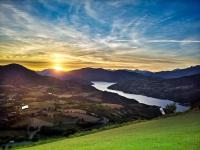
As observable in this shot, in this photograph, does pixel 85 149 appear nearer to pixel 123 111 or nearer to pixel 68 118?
pixel 68 118

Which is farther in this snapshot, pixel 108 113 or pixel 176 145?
pixel 108 113

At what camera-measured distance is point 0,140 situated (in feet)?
324

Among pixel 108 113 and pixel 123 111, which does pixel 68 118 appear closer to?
pixel 108 113

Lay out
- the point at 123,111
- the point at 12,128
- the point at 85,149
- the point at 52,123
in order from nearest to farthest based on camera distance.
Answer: the point at 85,149
the point at 12,128
the point at 52,123
the point at 123,111

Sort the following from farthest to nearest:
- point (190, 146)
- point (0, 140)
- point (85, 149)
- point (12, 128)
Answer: point (12, 128) < point (0, 140) < point (85, 149) < point (190, 146)

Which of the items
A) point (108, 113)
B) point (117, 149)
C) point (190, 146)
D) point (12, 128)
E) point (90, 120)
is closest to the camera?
point (190, 146)

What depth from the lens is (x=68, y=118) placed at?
151125mm

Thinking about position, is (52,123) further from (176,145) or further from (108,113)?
(176,145)

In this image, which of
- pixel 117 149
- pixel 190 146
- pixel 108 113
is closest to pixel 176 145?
pixel 190 146

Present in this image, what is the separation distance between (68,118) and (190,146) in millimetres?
138433

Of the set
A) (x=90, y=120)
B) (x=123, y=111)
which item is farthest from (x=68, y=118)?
(x=123, y=111)

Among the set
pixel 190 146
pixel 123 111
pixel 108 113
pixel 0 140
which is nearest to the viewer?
pixel 190 146

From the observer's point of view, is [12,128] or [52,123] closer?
[12,128]

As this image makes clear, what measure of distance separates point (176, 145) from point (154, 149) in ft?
4.43
